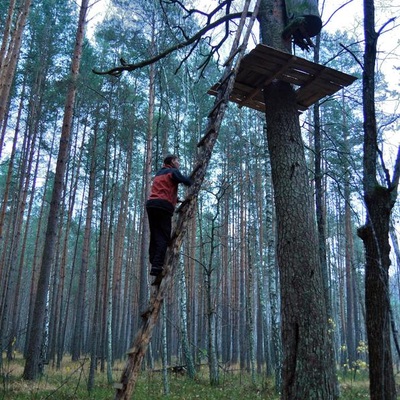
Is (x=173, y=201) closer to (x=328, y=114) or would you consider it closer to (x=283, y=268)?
(x=283, y=268)

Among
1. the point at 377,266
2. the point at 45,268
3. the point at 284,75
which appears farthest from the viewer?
the point at 45,268

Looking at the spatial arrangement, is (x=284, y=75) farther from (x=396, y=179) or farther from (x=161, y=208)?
(x=161, y=208)

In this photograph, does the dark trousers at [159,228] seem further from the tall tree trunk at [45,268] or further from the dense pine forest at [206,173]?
the tall tree trunk at [45,268]

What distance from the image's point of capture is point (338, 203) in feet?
84.8

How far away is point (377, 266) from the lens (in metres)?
4.23

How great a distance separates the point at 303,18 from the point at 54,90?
51.2 ft

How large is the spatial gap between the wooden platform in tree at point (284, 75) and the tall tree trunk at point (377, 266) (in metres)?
0.88

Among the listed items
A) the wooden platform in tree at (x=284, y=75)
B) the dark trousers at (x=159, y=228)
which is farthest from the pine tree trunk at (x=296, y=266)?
the dark trousers at (x=159, y=228)

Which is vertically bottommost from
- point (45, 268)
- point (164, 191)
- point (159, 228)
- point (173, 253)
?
point (173, 253)

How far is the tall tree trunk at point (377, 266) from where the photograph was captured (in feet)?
13.3

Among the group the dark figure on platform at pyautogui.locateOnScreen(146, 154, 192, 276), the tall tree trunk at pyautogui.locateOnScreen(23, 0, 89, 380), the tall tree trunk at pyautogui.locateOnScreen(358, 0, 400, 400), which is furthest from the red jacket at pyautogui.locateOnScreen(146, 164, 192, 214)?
the tall tree trunk at pyautogui.locateOnScreen(23, 0, 89, 380)

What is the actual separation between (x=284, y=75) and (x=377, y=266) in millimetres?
2950

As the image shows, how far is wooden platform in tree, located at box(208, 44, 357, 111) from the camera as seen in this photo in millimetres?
5137

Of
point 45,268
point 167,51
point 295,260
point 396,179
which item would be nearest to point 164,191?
point 295,260
